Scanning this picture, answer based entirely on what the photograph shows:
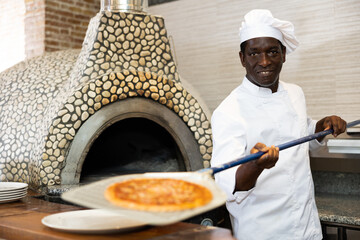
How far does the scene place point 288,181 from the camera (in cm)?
188

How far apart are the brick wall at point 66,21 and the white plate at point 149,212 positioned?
342 centimetres

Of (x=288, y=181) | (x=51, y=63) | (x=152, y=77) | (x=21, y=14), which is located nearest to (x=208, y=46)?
(x=152, y=77)

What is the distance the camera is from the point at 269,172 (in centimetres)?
189

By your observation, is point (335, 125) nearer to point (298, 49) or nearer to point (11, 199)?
point (298, 49)

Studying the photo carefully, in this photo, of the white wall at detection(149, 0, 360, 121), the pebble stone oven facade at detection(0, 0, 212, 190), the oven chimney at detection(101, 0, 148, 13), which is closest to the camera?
the pebble stone oven facade at detection(0, 0, 212, 190)

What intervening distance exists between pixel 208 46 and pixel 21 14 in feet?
7.67

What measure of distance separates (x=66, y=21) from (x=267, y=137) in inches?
128

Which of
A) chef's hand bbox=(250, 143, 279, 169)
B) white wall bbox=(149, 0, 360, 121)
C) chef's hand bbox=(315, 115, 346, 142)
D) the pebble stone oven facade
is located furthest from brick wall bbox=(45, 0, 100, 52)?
chef's hand bbox=(250, 143, 279, 169)

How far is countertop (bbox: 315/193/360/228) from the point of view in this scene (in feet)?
7.71

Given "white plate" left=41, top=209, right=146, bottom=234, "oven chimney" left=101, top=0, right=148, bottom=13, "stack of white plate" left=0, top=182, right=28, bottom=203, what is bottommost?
"stack of white plate" left=0, top=182, right=28, bottom=203

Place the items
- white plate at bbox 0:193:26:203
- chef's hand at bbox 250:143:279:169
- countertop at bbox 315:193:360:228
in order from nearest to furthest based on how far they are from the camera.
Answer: chef's hand at bbox 250:143:279:169, white plate at bbox 0:193:26:203, countertop at bbox 315:193:360:228

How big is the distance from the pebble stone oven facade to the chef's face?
106 cm

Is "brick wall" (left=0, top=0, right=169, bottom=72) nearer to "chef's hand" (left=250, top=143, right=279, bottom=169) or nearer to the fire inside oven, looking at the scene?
the fire inside oven

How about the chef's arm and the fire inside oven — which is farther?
the fire inside oven
